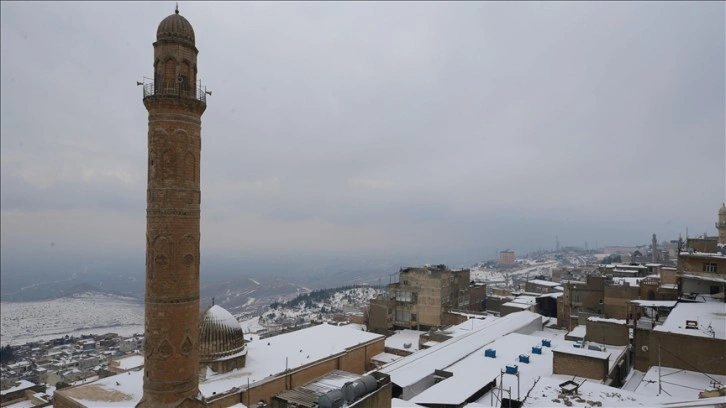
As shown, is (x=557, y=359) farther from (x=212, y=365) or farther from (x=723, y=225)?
(x=723, y=225)

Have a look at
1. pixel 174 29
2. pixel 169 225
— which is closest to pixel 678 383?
pixel 169 225

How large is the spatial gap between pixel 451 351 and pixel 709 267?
2391 cm

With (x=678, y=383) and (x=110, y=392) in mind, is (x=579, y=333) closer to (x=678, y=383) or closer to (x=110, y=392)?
(x=678, y=383)

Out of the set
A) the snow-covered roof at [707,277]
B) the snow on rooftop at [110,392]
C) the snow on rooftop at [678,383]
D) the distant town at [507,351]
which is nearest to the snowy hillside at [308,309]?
the distant town at [507,351]

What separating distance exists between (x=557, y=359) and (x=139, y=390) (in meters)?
25.2

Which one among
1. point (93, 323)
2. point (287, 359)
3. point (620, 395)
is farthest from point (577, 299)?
point (93, 323)

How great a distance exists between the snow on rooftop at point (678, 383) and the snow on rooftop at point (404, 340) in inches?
877

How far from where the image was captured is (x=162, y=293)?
16781mm

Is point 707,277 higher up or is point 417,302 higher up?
point 707,277

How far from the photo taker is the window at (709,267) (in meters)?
37.1

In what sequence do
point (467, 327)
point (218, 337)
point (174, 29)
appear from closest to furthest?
point (174, 29), point (218, 337), point (467, 327)

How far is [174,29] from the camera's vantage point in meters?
16.7

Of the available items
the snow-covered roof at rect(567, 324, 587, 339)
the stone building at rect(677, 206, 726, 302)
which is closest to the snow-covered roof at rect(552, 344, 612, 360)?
the snow-covered roof at rect(567, 324, 587, 339)

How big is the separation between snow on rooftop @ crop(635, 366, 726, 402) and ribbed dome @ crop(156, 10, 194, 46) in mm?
28507
